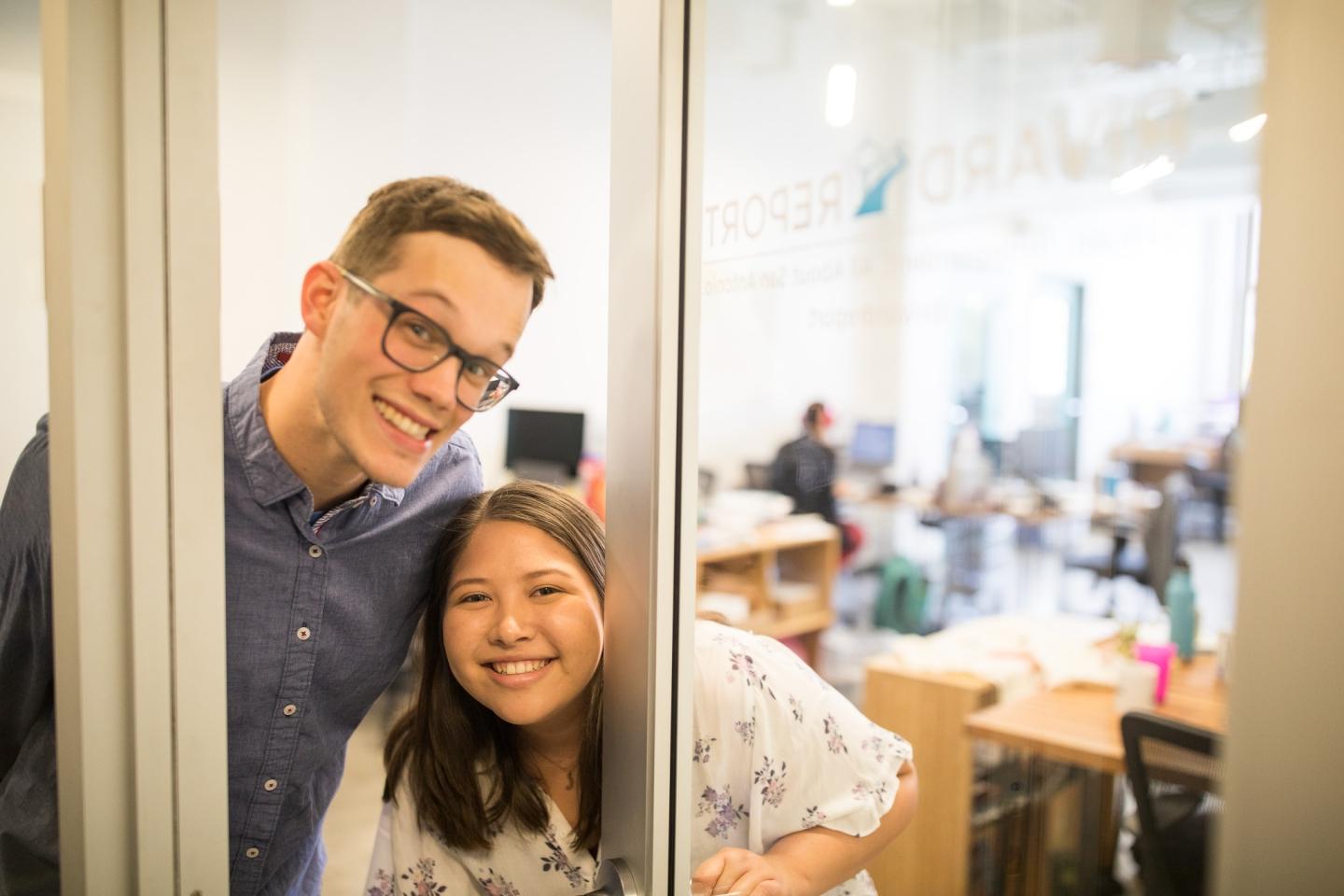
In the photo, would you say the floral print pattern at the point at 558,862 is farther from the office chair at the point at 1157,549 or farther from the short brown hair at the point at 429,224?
the office chair at the point at 1157,549

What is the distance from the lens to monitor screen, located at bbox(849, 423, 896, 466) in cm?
198

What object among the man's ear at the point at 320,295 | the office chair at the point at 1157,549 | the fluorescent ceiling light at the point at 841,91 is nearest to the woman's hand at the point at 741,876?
the office chair at the point at 1157,549

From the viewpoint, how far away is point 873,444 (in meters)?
2.00

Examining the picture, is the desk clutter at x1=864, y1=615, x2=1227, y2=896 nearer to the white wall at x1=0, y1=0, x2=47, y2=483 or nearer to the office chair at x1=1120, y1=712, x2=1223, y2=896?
the office chair at x1=1120, y1=712, x2=1223, y2=896

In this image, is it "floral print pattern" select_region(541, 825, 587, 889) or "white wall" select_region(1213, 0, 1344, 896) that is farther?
"floral print pattern" select_region(541, 825, 587, 889)

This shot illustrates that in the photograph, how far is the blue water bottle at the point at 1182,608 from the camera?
926 millimetres

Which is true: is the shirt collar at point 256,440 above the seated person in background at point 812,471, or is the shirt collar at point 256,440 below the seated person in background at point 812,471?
above

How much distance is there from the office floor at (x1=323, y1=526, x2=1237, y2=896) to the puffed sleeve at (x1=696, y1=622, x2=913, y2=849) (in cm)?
8

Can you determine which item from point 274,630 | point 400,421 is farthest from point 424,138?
point 274,630

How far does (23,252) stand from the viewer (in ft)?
3.06

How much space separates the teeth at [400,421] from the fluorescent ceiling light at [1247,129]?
2.84 ft

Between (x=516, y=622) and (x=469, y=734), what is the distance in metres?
0.18

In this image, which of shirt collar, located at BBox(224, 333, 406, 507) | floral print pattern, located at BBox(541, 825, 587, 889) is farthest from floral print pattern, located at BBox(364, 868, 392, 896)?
shirt collar, located at BBox(224, 333, 406, 507)

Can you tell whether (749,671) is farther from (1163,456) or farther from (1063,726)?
(1163,456)
